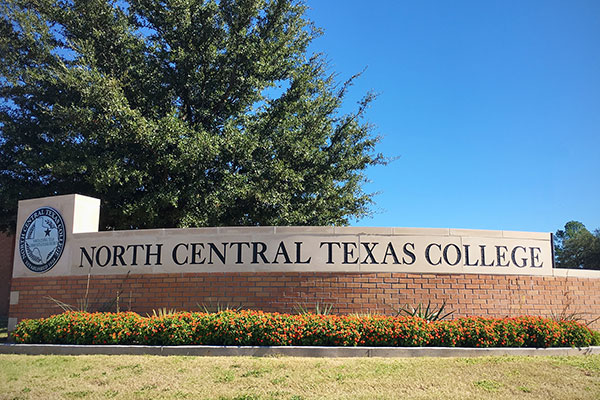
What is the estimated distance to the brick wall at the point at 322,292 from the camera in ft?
37.8

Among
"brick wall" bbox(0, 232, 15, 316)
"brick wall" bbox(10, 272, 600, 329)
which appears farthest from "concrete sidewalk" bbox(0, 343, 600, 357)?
"brick wall" bbox(0, 232, 15, 316)

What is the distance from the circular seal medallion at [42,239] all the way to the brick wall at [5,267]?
40.3ft

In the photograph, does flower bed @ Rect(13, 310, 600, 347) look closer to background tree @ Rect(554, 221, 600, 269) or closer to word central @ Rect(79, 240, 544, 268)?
word central @ Rect(79, 240, 544, 268)

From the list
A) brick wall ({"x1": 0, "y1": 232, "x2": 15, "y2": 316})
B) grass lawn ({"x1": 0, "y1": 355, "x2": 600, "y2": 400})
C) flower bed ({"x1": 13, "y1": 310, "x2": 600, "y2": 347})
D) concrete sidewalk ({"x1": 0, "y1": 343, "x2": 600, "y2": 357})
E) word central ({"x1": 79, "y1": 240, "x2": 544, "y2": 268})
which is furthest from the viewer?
brick wall ({"x1": 0, "y1": 232, "x2": 15, "y2": 316})

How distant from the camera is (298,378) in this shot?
823cm

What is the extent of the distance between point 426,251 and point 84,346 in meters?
7.13

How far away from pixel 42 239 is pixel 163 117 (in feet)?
16.2

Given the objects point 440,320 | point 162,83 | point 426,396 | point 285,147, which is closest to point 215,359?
point 426,396

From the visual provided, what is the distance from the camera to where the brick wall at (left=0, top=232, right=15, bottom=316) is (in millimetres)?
24641

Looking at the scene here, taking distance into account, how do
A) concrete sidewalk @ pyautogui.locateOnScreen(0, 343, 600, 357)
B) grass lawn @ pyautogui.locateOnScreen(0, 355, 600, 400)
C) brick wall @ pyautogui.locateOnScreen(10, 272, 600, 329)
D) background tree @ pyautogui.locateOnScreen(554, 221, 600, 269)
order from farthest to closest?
background tree @ pyautogui.locateOnScreen(554, 221, 600, 269)
brick wall @ pyautogui.locateOnScreen(10, 272, 600, 329)
concrete sidewalk @ pyautogui.locateOnScreen(0, 343, 600, 357)
grass lawn @ pyautogui.locateOnScreen(0, 355, 600, 400)

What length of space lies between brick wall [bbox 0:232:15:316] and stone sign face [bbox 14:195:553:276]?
13826 mm

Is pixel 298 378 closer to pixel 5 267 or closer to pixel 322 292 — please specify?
pixel 322 292

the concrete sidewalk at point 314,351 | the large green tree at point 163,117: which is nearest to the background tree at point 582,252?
the large green tree at point 163,117

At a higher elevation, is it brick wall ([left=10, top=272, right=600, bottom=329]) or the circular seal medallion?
the circular seal medallion
